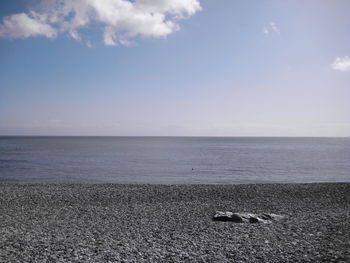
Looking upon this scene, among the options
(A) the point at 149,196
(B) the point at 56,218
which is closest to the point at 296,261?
(B) the point at 56,218

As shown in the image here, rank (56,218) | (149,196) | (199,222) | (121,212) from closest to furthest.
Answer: (199,222)
(56,218)
(121,212)
(149,196)

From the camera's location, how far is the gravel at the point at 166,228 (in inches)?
375

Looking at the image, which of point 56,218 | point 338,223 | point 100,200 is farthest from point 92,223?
point 338,223

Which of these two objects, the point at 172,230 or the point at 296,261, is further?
the point at 172,230

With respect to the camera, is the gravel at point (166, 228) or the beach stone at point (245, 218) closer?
the gravel at point (166, 228)

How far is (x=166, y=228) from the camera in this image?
12945mm

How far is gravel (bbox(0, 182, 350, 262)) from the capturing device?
952cm

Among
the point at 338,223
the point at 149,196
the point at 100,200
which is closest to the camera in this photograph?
the point at 338,223

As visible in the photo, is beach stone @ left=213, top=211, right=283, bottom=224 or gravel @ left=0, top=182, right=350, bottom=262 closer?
gravel @ left=0, top=182, right=350, bottom=262

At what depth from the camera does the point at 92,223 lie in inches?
546

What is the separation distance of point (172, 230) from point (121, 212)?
4.64m

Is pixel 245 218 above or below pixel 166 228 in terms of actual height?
above

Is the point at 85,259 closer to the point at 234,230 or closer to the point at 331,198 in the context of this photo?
the point at 234,230

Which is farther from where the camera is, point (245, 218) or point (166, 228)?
point (245, 218)
